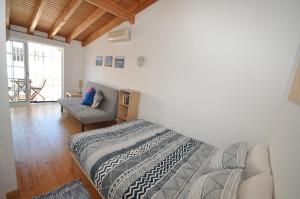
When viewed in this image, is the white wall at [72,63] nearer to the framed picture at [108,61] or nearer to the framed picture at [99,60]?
the framed picture at [99,60]

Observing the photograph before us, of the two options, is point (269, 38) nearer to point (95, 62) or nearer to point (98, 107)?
point (98, 107)

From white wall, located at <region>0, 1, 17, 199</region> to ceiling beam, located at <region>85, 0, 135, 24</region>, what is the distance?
1749 mm

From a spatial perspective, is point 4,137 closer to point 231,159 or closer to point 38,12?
point 231,159

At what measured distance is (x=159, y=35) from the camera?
287 cm

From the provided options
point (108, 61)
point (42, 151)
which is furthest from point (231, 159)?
point (108, 61)

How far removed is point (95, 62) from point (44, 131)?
2514mm

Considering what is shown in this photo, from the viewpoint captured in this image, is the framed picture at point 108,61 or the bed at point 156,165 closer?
the bed at point 156,165

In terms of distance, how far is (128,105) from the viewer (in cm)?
317

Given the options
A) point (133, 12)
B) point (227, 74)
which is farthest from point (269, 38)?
point (133, 12)

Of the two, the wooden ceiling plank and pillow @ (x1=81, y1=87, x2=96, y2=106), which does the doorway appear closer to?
the wooden ceiling plank

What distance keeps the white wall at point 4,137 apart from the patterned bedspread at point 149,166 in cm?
60

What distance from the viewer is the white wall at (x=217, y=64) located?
1.77 metres

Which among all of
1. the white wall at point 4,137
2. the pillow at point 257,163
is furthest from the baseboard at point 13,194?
the pillow at point 257,163

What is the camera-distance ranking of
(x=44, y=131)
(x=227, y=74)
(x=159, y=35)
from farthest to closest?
(x=44, y=131)
(x=159, y=35)
(x=227, y=74)
